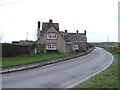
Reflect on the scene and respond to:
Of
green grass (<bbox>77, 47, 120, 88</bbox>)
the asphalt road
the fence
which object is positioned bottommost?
the asphalt road

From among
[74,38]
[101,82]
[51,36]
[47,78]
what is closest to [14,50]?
[47,78]

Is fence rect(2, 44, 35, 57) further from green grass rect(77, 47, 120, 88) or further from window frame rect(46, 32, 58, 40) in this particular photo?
green grass rect(77, 47, 120, 88)

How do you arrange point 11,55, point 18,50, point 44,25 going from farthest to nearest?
1. point 44,25
2. point 18,50
3. point 11,55

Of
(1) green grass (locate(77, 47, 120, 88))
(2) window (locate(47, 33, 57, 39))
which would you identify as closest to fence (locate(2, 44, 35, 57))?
(2) window (locate(47, 33, 57, 39))

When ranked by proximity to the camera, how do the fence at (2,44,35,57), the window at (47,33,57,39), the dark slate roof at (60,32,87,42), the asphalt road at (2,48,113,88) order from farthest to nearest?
the dark slate roof at (60,32,87,42) < the window at (47,33,57,39) < the fence at (2,44,35,57) < the asphalt road at (2,48,113,88)

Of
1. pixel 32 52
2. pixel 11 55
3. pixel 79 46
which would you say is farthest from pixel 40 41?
pixel 11 55

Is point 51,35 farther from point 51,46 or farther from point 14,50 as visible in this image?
point 14,50

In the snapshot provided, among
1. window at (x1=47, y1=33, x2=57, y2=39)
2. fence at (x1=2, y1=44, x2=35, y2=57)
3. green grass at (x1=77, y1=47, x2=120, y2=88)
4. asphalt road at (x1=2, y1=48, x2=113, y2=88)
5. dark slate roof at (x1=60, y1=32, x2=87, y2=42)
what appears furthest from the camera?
dark slate roof at (x1=60, y1=32, x2=87, y2=42)

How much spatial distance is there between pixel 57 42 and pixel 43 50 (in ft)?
14.0

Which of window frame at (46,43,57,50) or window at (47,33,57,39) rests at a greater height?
window at (47,33,57,39)

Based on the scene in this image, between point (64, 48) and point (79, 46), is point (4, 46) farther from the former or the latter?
point (79, 46)

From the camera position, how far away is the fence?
1051 inches

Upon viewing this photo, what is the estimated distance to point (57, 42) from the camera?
4828cm

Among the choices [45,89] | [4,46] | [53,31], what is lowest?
[45,89]
